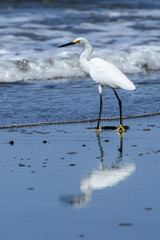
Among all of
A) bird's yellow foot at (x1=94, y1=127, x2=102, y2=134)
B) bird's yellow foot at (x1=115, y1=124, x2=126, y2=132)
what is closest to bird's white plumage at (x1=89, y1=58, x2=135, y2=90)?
bird's yellow foot at (x1=115, y1=124, x2=126, y2=132)

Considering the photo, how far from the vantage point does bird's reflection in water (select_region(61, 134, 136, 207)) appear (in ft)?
14.9

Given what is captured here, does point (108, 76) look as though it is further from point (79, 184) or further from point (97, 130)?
point (79, 184)

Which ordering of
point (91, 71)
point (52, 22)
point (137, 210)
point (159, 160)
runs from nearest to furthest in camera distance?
point (137, 210) < point (159, 160) < point (91, 71) < point (52, 22)

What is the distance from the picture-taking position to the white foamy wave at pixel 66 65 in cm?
1213

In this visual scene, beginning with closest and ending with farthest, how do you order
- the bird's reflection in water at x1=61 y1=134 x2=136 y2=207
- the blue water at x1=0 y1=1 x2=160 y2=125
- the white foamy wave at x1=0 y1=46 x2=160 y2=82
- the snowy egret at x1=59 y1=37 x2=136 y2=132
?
the bird's reflection in water at x1=61 y1=134 x2=136 y2=207
the snowy egret at x1=59 y1=37 x2=136 y2=132
the blue water at x1=0 y1=1 x2=160 y2=125
the white foamy wave at x1=0 y1=46 x2=160 y2=82

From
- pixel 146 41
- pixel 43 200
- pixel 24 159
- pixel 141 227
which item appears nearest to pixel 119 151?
pixel 24 159

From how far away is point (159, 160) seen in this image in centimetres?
579

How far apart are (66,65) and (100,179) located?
8046mm

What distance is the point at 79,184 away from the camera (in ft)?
16.2

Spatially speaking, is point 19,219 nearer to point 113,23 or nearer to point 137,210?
point 137,210

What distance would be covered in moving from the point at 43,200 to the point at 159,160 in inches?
65.2

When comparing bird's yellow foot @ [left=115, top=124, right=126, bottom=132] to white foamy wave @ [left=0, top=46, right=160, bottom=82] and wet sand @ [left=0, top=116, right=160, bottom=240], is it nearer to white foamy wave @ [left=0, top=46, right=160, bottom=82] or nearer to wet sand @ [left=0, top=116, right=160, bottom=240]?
wet sand @ [left=0, top=116, right=160, bottom=240]

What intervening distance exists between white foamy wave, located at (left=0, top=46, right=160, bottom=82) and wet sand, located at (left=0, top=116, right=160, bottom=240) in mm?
4950

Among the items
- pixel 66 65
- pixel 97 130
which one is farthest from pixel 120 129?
pixel 66 65
